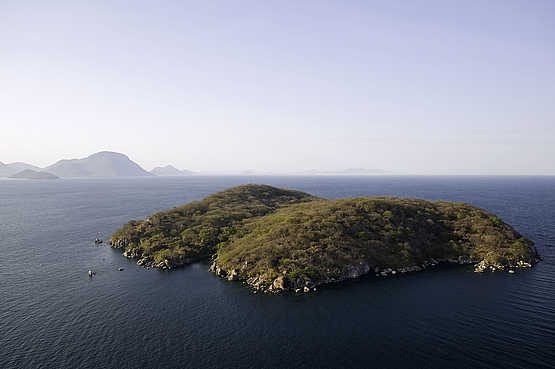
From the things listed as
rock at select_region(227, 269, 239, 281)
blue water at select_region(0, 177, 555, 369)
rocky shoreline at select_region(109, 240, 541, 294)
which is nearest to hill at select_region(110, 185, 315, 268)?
rocky shoreline at select_region(109, 240, 541, 294)

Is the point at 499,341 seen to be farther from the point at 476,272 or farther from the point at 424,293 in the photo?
the point at 476,272

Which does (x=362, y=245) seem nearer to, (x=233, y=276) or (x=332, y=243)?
(x=332, y=243)

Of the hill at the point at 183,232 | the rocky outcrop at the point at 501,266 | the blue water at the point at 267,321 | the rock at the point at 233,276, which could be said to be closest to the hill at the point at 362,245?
the rock at the point at 233,276

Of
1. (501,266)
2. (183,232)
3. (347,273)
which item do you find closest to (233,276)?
(347,273)

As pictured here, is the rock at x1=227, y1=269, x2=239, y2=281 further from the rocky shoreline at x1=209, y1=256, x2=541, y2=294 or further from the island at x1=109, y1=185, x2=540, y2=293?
the island at x1=109, y1=185, x2=540, y2=293

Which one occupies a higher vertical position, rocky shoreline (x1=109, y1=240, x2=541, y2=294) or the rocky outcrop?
the rocky outcrop

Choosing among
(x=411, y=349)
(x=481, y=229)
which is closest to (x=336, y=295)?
(x=411, y=349)

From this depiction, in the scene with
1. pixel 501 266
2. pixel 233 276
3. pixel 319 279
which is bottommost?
pixel 233 276

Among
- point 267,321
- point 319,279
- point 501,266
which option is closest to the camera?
point 267,321
